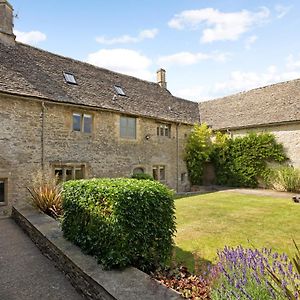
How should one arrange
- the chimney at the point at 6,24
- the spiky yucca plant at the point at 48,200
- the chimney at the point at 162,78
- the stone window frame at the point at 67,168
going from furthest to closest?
the chimney at the point at 162,78
the chimney at the point at 6,24
the stone window frame at the point at 67,168
the spiky yucca plant at the point at 48,200

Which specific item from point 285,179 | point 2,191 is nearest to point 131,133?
point 2,191

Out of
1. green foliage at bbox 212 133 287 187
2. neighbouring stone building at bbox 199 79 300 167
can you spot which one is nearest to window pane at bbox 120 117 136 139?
green foliage at bbox 212 133 287 187

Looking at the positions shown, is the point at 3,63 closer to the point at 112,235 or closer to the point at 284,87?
the point at 112,235

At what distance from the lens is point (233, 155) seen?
19.2 metres

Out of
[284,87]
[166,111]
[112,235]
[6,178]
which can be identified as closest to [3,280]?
[112,235]

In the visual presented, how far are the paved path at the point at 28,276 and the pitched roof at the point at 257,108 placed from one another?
17063 mm

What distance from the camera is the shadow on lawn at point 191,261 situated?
4909mm

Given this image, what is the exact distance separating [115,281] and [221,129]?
1847 centimetres

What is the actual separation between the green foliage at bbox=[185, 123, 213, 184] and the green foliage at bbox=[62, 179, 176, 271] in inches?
569

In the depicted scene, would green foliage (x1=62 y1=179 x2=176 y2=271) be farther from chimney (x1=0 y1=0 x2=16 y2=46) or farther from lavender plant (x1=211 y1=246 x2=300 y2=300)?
chimney (x1=0 y1=0 x2=16 y2=46)

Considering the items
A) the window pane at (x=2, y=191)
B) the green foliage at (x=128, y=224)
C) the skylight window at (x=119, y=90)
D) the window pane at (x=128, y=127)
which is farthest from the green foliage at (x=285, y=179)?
the window pane at (x=2, y=191)

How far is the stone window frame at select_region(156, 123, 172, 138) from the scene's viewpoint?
57.0ft

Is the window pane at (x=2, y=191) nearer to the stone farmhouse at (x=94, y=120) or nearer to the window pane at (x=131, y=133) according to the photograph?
the stone farmhouse at (x=94, y=120)

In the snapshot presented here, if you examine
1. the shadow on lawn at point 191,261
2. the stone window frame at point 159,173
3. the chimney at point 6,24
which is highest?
the chimney at point 6,24
